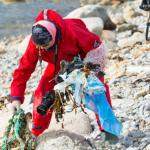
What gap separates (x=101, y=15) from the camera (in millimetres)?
17609

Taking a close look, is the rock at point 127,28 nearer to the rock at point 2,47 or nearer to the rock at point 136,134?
the rock at point 2,47

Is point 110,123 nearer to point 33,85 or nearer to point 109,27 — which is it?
point 33,85

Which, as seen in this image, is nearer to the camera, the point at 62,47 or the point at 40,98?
the point at 62,47

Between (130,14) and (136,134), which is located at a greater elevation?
(136,134)

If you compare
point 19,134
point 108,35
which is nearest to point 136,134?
point 19,134

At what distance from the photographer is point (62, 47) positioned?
5539 millimetres

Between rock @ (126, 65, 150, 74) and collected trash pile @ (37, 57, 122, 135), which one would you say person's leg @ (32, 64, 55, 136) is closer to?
collected trash pile @ (37, 57, 122, 135)

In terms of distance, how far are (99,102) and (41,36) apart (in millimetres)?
860

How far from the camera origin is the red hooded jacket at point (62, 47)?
547 cm

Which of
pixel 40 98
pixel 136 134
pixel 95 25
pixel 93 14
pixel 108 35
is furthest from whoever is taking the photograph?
pixel 93 14

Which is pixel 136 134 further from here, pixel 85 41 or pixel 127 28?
pixel 127 28

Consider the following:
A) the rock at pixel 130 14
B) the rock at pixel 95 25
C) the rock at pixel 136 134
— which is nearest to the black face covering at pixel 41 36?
the rock at pixel 136 134

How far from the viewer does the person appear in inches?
211

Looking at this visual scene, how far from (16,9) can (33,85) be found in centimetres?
1203
